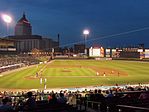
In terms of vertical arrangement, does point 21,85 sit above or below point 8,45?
below

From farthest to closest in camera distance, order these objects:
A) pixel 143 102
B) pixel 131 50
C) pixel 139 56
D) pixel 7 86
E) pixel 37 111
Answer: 1. pixel 131 50
2. pixel 139 56
3. pixel 7 86
4. pixel 143 102
5. pixel 37 111

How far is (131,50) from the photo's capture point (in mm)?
172125

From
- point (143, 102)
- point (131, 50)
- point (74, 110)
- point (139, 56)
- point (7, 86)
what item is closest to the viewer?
point (74, 110)

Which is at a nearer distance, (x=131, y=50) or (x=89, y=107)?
(x=89, y=107)

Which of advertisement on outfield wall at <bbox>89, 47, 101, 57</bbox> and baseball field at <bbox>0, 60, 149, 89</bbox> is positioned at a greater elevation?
advertisement on outfield wall at <bbox>89, 47, 101, 57</bbox>

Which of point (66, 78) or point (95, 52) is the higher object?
point (95, 52)

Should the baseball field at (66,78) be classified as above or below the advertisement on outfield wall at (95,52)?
below

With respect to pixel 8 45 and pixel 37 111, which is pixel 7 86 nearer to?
pixel 37 111

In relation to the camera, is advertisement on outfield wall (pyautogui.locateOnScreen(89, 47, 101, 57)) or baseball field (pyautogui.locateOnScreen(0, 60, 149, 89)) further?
advertisement on outfield wall (pyautogui.locateOnScreen(89, 47, 101, 57))

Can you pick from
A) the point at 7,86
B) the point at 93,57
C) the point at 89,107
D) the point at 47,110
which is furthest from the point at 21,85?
the point at 93,57

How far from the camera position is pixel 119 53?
177m

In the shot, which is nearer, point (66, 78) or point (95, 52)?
point (66, 78)

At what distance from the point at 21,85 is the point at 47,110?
34.8m

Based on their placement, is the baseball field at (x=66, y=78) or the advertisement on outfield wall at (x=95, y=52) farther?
the advertisement on outfield wall at (x=95, y=52)
